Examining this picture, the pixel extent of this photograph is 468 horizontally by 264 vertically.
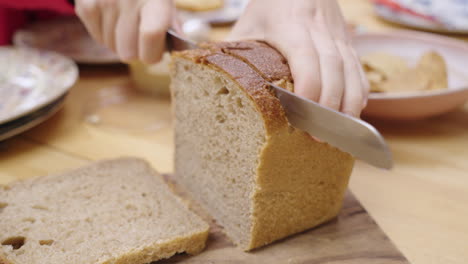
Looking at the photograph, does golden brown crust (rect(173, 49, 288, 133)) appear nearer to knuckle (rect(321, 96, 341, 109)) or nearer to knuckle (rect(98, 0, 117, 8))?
knuckle (rect(321, 96, 341, 109))

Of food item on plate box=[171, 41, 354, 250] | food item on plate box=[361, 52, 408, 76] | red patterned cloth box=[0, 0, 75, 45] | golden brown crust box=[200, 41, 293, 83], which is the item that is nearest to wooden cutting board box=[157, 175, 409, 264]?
food item on plate box=[171, 41, 354, 250]

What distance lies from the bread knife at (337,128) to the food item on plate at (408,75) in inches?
37.9

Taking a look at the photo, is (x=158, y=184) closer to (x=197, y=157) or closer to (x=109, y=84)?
(x=197, y=157)

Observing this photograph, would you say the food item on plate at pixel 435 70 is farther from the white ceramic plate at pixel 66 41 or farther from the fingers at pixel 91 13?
the white ceramic plate at pixel 66 41

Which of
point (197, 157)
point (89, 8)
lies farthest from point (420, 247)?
point (89, 8)

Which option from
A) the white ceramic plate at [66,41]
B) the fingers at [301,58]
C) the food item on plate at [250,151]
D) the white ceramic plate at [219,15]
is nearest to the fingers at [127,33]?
the food item on plate at [250,151]

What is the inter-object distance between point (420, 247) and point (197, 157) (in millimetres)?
873

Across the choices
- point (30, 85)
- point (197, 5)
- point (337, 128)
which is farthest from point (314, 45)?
point (197, 5)

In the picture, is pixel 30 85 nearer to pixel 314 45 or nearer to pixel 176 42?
pixel 176 42

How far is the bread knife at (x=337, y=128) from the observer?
3.37 feet

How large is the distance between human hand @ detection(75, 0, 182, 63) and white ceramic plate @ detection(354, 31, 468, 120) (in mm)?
977

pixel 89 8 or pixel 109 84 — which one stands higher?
pixel 89 8

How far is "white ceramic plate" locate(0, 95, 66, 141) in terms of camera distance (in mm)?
1836

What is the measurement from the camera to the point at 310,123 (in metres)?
1.22
